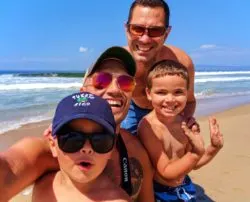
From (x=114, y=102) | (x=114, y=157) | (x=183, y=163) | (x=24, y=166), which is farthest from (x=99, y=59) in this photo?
(x=183, y=163)

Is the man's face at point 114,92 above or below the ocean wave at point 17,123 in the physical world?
above

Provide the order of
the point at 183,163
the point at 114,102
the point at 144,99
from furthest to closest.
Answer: the point at 144,99, the point at 183,163, the point at 114,102

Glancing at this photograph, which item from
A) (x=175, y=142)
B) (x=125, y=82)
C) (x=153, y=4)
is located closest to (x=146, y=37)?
(x=153, y=4)

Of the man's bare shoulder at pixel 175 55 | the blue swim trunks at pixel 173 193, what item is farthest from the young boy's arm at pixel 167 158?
the man's bare shoulder at pixel 175 55

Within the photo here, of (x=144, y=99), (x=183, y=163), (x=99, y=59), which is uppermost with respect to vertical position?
(x=99, y=59)

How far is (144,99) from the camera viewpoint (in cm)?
343

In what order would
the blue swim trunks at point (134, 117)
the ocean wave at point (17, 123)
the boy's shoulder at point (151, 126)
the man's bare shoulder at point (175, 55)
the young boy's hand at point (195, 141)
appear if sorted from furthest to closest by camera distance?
the ocean wave at point (17, 123)
the blue swim trunks at point (134, 117)
the man's bare shoulder at point (175, 55)
the boy's shoulder at point (151, 126)
the young boy's hand at point (195, 141)

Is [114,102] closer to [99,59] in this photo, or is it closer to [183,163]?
[99,59]

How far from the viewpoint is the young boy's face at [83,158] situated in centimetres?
174

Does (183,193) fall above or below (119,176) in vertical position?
below

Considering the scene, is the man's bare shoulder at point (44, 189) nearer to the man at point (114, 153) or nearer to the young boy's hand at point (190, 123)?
the man at point (114, 153)

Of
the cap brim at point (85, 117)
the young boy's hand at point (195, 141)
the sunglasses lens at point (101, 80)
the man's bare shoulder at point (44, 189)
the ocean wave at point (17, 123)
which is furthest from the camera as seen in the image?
the ocean wave at point (17, 123)

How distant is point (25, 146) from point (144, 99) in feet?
5.48

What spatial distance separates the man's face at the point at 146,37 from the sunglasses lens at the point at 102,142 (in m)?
1.43
